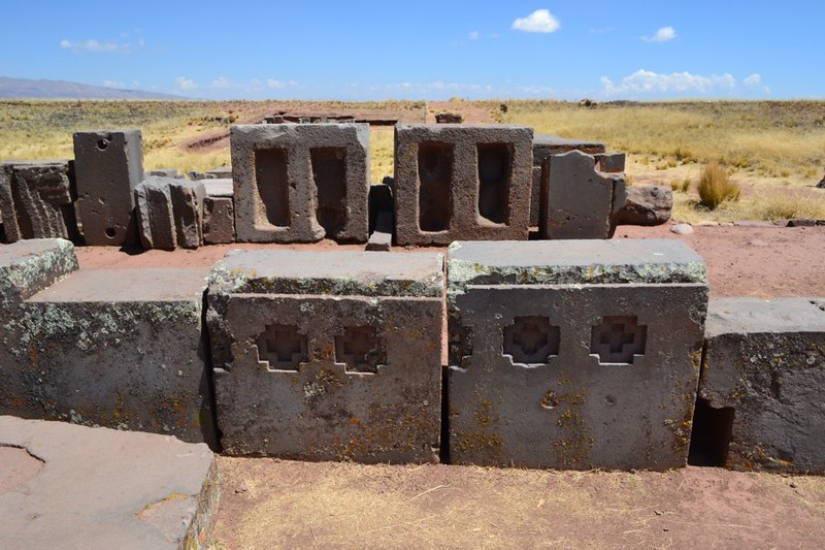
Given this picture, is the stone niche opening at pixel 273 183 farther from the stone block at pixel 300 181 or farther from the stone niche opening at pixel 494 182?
the stone niche opening at pixel 494 182

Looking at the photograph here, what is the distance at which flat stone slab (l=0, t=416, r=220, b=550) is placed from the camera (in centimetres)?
238

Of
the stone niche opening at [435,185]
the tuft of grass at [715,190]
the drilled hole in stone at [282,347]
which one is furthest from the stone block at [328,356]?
the tuft of grass at [715,190]

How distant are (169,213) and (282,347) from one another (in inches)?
192

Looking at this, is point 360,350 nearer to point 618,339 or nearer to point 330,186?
point 618,339

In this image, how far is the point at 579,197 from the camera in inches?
302

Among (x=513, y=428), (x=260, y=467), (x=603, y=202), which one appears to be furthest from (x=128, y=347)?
(x=603, y=202)

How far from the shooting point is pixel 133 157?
786 cm

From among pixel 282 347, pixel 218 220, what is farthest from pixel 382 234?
pixel 282 347

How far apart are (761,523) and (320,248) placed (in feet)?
18.2

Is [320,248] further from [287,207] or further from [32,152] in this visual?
[32,152]

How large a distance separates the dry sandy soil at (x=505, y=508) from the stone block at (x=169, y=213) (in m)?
4.72

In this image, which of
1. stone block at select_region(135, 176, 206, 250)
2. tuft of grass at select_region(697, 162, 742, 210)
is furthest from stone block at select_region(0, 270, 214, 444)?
tuft of grass at select_region(697, 162, 742, 210)

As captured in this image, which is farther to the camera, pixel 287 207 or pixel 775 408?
pixel 287 207

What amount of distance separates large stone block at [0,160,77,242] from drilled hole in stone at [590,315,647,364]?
22.8 feet
